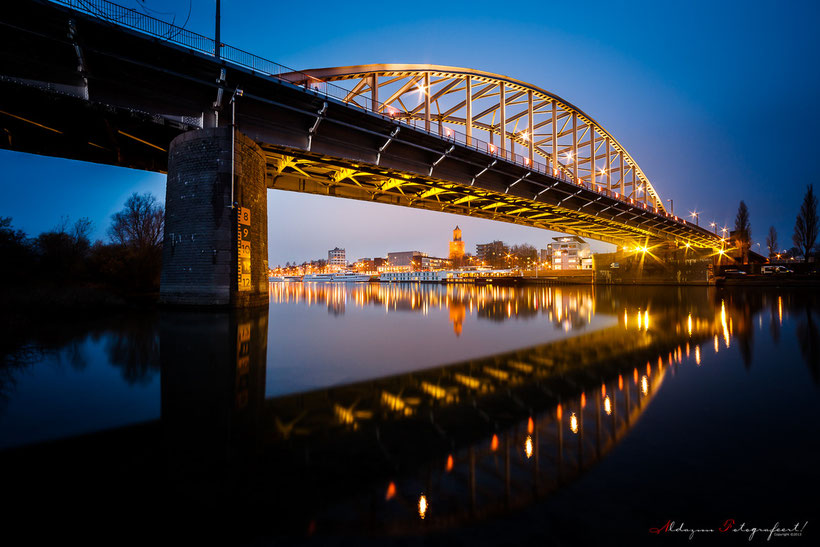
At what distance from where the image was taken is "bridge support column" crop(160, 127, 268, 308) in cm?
1681

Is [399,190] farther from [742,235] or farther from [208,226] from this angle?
[742,235]

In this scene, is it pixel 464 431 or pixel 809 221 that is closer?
pixel 464 431

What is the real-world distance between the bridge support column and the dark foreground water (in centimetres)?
863

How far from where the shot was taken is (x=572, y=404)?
502 centimetres

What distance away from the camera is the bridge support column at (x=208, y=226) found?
16812 mm

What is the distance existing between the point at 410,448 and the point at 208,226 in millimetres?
17039

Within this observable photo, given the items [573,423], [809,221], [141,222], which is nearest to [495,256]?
[809,221]

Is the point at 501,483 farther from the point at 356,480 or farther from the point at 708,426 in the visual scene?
the point at 708,426

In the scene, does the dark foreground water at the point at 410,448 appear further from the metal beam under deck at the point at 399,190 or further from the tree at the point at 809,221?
the tree at the point at 809,221

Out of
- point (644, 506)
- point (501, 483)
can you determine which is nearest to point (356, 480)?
point (501, 483)

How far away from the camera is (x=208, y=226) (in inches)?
664

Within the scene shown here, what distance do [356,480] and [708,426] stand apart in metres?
4.24

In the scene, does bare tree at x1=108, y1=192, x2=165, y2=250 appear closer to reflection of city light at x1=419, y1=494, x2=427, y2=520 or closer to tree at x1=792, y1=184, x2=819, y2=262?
reflection of city light at x1=419, y1=494, x2=427, y2=520

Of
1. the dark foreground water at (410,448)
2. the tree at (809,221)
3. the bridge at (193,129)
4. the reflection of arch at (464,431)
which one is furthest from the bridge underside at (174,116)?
the tree at (809,221)
